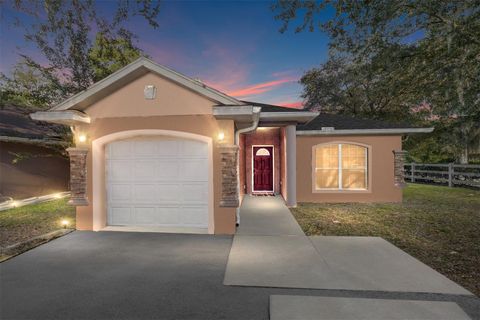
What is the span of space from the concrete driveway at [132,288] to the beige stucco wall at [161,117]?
1328 mm

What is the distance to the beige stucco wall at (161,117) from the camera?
6.48 m

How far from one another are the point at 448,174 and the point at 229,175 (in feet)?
53.0

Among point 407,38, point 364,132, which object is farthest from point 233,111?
point 364,132

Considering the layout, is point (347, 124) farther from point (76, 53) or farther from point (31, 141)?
point (76, 53)

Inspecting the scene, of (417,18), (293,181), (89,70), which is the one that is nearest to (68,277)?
(293,181)

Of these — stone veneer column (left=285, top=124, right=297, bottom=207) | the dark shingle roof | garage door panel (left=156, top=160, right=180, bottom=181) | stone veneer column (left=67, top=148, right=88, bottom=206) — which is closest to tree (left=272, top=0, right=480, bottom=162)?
the dark shingle roof

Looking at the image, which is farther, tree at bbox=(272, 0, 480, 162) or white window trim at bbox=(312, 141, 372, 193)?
white window trim at bbox=(312, 141, 372, 193)

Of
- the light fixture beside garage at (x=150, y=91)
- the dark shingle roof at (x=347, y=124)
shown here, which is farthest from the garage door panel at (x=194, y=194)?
the dark shingle roof at (x=347, y=124)

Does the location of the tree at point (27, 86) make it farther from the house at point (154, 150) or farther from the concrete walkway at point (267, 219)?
the concrete walkway at point (267, 219)

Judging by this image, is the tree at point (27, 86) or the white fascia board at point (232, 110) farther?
the tree at point (27, 86)

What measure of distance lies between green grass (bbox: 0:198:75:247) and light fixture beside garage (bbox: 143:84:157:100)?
4.40 meters

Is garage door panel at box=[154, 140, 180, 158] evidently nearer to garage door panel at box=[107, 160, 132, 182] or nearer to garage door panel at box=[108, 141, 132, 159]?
garage door panel at box=[108, 141, 132, 159]

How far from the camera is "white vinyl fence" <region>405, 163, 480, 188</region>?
14480 millimetres

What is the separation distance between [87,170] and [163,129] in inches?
95.9
